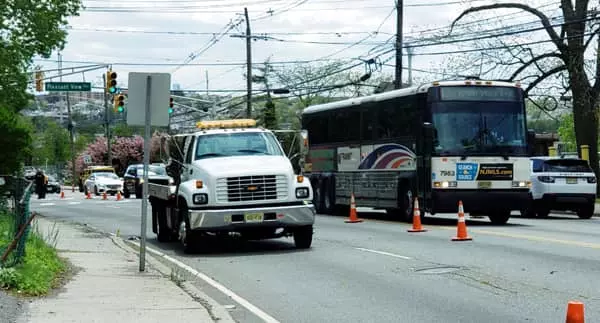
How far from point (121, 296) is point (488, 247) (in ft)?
26.6

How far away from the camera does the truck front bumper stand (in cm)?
1703

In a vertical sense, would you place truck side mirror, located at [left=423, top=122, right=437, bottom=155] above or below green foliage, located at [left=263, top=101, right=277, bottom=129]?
below

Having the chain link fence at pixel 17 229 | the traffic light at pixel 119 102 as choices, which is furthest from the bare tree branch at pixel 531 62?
the chain link fence at pixel 17 229

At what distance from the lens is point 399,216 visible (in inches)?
1110

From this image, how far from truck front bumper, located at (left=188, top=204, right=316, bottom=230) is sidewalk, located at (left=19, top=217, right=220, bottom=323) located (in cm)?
137

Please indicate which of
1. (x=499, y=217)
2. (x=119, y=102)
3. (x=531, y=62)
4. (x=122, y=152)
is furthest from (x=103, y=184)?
(x=499, y=217)

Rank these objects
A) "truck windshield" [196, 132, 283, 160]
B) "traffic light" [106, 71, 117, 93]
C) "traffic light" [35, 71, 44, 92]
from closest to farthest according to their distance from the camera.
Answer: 1. "truck windshield" [196, 132, 283, 160]
2. "traffic light" [106, 71, 117, 93]
3. "traffic light" [35, 71, 44, 92]

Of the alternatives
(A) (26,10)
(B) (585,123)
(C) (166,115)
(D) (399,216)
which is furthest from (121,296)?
(B) (585,123)

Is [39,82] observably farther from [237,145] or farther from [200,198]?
[200,198]

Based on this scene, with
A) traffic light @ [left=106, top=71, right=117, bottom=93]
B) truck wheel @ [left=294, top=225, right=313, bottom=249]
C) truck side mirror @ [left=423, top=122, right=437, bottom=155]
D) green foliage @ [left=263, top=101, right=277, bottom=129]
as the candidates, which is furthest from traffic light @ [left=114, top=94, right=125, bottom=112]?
green foliage @ [left=263, top=101, right=277, bottom=129]

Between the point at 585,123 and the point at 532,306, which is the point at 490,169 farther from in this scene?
the point at 585,123

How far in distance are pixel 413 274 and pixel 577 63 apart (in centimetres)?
2534

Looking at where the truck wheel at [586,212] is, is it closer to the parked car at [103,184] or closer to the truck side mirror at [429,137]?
the truck side mirror at [429,137]

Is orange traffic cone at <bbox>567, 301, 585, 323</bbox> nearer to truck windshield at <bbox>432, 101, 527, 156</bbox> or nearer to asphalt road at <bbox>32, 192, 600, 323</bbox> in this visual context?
asphalt road at <bbox>32, 192, 600, 323</bbox>
